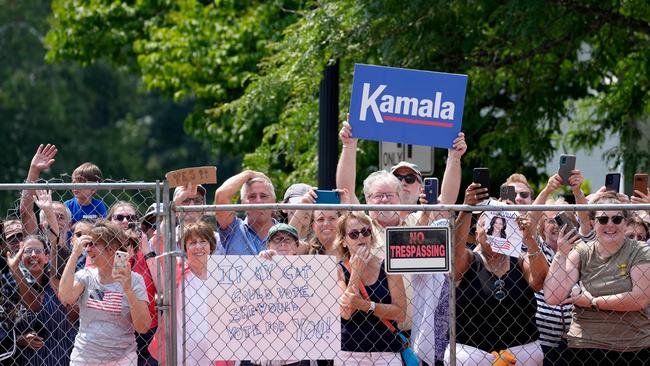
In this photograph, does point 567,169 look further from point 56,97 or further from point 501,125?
point 56,97

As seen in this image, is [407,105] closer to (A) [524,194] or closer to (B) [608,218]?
(A) [524,194]

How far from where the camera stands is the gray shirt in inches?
300

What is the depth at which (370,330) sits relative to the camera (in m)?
7.56

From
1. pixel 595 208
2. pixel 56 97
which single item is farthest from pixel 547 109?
pixel 56 97

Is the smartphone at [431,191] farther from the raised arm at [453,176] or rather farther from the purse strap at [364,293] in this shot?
the purse strap at [364,293]

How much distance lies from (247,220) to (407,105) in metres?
1.36

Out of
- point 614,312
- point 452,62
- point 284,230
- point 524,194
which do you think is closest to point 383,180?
point 284,230

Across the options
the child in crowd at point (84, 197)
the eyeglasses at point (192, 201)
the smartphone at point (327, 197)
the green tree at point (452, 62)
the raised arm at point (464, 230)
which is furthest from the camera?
the green tree at point (452, 62)

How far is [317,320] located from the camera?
7000mm

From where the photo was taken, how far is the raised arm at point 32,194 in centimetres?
808

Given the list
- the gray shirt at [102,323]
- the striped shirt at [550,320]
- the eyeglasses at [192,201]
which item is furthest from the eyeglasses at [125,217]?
the striped shirt at [550,320]

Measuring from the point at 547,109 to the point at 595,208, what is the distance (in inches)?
231

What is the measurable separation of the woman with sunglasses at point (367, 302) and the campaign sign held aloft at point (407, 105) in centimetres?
110

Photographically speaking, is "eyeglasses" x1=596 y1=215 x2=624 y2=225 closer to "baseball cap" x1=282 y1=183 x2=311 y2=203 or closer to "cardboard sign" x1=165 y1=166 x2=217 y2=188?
"baseball cap" x1=282 y1=183 x2=311 y2=203
